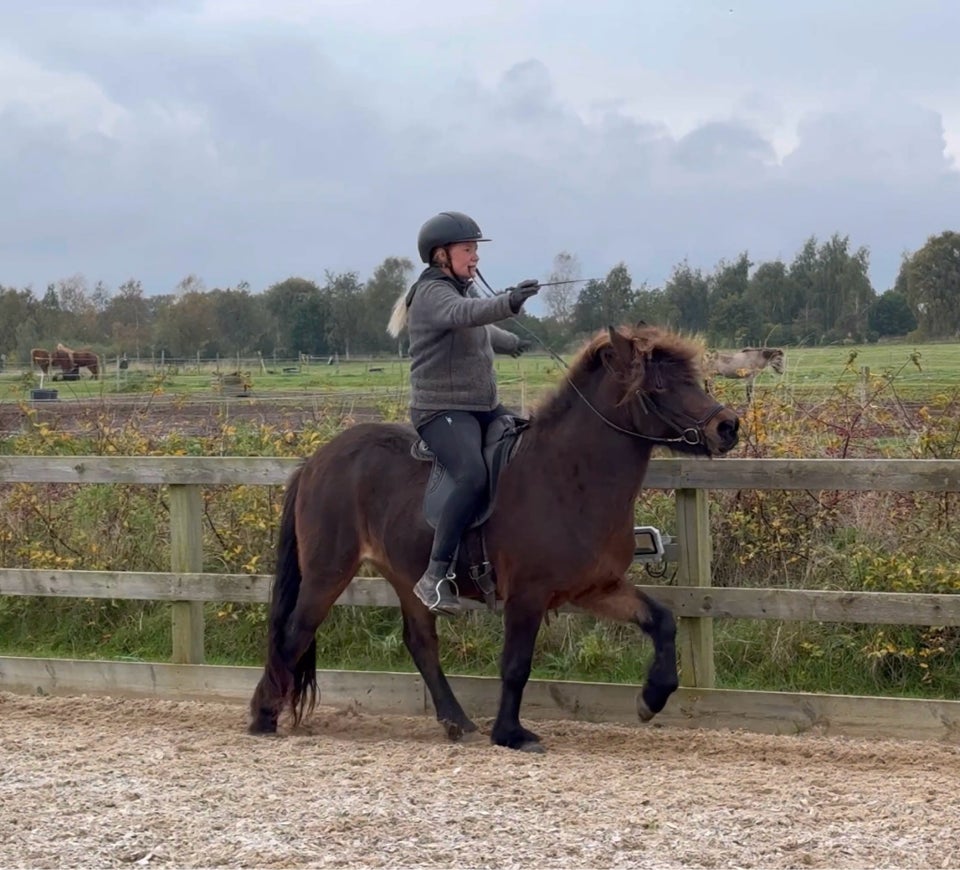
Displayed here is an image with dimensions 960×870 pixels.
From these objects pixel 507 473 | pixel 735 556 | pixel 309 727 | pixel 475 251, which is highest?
pixel 475 251

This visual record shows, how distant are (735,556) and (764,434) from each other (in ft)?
2.86

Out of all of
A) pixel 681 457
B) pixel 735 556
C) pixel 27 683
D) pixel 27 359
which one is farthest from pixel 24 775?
pixel 27 359

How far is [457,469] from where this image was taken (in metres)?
6.23

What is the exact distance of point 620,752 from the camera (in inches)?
243

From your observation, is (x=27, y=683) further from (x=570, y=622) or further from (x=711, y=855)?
(x=711, y=855)

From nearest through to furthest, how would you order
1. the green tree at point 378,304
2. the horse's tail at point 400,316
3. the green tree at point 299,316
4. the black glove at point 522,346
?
1. the horse's tail at point 400,316
2. the black glove at point 522,346
3. the green tree at point 378,304
4. the green tree at point 299,316

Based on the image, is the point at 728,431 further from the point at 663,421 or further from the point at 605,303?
the point at 605,303

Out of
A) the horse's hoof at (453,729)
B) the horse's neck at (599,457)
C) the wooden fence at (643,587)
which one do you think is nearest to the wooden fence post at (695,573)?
the wooden fence at (643,587)

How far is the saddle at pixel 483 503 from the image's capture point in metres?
6.29

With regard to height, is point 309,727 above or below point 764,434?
below

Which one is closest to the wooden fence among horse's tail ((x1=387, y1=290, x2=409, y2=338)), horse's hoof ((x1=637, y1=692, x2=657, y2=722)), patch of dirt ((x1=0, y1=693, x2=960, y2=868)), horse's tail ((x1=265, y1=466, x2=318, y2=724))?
patch of dirt ((x1=0, y1=693, x2=960, y2=868))

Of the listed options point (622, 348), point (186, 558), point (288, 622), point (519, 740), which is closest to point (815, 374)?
point (622, 348)

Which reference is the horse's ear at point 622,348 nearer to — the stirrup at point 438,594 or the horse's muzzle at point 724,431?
the horse's muzzle at point 724,431

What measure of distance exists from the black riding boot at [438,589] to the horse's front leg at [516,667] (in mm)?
291
